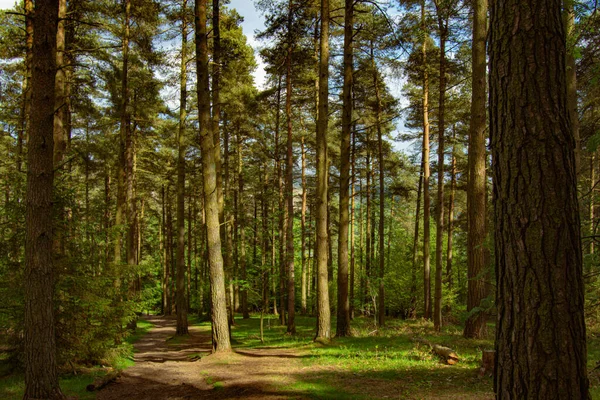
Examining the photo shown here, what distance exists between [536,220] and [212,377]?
7.42 metres

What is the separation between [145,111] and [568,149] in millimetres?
18147

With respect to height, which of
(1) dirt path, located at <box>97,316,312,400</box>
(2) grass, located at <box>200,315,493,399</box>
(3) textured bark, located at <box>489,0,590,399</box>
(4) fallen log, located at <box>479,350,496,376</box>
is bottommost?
(1) dirt path, located at <box>97,316,312,400</box>

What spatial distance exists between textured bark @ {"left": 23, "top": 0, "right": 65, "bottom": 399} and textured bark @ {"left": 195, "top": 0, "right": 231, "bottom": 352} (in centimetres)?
430

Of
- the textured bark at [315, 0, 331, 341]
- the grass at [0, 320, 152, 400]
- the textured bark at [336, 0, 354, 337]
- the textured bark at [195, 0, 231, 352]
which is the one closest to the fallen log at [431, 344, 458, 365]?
the textured bark at [315, 0, 331, 341]

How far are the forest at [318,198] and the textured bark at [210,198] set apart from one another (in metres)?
0.05

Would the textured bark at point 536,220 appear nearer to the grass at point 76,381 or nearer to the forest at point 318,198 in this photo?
the forest at point 318,198

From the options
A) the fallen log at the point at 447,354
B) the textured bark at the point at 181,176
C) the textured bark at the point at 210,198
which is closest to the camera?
the fallen log at the point at 447,354

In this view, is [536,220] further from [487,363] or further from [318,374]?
[318,374]

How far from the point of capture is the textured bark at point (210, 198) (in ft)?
31.6

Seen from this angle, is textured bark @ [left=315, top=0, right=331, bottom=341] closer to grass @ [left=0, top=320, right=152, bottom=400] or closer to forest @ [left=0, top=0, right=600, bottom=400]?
forest @ [left=0, top=0, right=600, bottom=400]

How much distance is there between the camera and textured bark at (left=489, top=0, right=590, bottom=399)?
2152 mm

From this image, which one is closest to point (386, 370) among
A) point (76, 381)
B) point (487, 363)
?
point (487, 363)

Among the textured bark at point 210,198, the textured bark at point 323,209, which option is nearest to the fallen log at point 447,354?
the textured bark at point 323,209

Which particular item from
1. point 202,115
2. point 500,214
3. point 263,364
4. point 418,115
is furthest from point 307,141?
point 500,214
